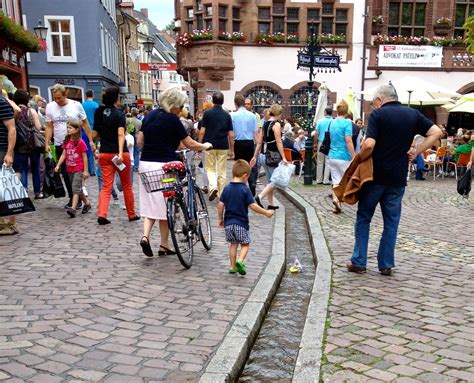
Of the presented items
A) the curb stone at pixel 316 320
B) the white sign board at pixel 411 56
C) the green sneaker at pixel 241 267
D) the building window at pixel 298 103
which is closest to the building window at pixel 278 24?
the building window at pixel 298 103

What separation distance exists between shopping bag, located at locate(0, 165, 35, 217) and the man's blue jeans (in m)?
4.18

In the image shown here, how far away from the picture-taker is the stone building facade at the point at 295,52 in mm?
25047

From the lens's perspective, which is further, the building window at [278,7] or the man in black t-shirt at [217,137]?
the building window at [278,7]

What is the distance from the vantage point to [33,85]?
26484mm

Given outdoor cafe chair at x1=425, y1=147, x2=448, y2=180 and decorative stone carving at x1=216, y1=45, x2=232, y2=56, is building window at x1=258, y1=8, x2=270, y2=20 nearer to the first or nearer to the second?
decorative stone carving at x1=216, y1=45, x2=232, y2=56

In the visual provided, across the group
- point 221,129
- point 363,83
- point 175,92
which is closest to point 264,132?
point 221,129

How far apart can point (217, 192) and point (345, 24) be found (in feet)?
63.7

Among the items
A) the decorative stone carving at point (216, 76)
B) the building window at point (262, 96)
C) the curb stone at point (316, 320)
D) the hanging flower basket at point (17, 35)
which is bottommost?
the curb stone at point (316, 320)

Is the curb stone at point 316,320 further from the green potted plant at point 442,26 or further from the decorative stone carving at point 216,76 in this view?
the green potted plant at point 442,26

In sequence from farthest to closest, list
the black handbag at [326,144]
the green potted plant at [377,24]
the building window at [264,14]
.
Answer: the green potted plant at [377,24], the building window at [264,14], the black handbag at [326,144]

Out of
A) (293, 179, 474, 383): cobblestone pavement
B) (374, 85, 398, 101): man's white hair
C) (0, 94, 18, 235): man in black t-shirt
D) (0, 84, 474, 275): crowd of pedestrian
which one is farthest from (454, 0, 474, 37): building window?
(0, 94, 18, 235): man in black t-shirt

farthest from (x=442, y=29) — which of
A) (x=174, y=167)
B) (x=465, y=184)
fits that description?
(x=174, y=167)

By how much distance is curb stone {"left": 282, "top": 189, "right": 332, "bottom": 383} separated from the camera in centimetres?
326

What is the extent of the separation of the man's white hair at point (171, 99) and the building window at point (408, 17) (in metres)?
24.3
